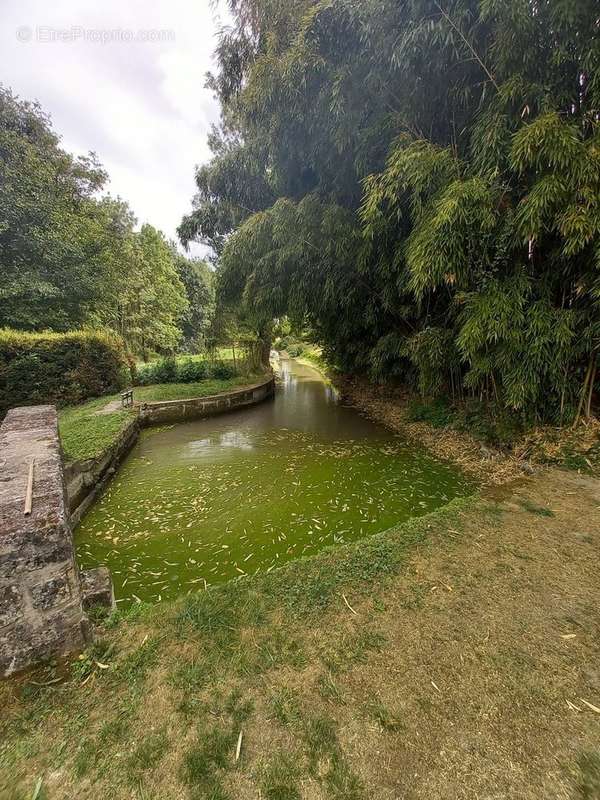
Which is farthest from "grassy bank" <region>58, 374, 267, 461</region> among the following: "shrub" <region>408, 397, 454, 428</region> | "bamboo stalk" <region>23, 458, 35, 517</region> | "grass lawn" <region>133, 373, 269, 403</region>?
"shrub" <region>408, 397, 454, 428</region>

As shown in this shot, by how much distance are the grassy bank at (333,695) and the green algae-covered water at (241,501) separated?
0.67 meters

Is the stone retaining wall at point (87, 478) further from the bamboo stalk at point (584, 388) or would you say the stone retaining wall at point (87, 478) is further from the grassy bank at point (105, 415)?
the bamboo stalk at point (584, 388)

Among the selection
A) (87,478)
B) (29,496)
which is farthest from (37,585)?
(87,478)

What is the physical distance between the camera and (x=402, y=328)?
5453mm

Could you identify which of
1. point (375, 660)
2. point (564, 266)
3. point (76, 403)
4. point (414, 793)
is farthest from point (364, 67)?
point (76, 403)

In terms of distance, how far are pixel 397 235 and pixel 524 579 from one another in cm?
377

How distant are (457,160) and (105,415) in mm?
5813

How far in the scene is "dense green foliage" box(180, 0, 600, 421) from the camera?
230cm

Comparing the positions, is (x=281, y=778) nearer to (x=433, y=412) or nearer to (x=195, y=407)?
(x=433, y=412)

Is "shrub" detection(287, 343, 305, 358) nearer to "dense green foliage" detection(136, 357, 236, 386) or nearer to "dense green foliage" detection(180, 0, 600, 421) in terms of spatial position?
"dense green foliage" detection(136, 357, 236, 386)

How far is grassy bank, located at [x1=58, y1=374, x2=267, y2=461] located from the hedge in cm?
45

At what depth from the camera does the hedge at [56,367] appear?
5754 mm

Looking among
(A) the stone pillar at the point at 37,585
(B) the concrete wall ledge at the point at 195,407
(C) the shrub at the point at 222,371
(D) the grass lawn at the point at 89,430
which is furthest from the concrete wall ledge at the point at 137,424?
(A) the stone pillar at the point at 37,585

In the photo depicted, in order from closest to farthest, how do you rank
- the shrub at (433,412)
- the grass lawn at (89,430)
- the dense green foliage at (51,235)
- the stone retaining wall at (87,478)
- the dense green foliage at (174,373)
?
1. the stone retaining wall at (87,478)
2. the grass lawn at (89,430)
3. the shrub at (433,412)
4. the dense green foliage at (51,235)
5. the dense green foliage at (174,373)
